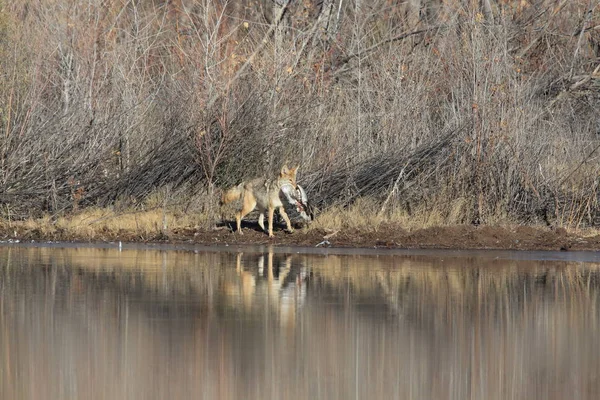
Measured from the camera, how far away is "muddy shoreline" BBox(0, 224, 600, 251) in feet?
61.4

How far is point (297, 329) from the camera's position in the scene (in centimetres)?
1059

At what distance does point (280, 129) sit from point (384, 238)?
138 inches

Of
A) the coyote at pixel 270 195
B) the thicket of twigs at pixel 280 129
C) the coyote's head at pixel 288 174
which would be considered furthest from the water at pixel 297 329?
the thicket of twigs at pixel 280 129

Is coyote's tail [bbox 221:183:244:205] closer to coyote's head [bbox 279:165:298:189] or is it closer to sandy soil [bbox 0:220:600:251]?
sandy soil [bbox 0:220:600:251]

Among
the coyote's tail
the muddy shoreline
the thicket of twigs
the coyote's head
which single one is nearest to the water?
the muddy shoreline

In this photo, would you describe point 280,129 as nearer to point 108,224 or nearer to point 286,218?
point 286,218

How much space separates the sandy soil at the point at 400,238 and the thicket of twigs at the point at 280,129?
1.00 meters

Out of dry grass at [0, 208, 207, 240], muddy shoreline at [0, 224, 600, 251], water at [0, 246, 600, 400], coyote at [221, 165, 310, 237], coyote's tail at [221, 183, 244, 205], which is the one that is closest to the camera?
water at [0, 246, 600, 400]

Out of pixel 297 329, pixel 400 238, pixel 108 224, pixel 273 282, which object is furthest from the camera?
pixel 108 224

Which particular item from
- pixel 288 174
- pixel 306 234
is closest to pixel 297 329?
pixel 306 234

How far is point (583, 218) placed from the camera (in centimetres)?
2045

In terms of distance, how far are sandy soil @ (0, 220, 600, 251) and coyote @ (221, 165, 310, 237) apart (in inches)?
13.1

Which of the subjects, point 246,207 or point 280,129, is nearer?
point 246,207

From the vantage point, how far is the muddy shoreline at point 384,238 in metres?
18.7
